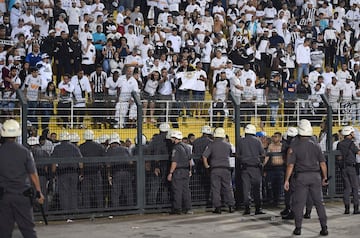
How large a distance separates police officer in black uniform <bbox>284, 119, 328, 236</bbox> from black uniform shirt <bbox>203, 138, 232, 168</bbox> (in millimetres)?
2548

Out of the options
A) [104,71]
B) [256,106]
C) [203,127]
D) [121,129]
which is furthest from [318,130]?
[104,71]

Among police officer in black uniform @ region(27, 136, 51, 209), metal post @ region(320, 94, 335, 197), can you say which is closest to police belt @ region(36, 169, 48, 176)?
police officer in black uniform @ region(27, 136, 51, 209)

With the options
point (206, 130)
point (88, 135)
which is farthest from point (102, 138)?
point (206, 130)

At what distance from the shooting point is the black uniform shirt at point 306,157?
523 inches

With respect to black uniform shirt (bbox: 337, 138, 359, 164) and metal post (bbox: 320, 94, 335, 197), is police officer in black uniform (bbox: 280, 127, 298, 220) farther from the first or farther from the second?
metal post (bbox: 320, 94, 335, 197)

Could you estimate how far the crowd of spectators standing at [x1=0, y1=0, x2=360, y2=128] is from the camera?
20234mm

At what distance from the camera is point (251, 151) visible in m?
15.9

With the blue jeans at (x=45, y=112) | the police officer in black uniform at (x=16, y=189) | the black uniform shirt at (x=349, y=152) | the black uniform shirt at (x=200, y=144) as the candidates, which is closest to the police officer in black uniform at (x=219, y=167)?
the black uniform shirt at (x=200, y=144)

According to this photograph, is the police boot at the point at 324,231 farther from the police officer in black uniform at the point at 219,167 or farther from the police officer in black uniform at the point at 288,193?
the police officer in black uniform at the point at 219,167

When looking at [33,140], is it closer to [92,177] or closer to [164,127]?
[92,177]

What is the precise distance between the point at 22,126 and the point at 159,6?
Result: 461 inches

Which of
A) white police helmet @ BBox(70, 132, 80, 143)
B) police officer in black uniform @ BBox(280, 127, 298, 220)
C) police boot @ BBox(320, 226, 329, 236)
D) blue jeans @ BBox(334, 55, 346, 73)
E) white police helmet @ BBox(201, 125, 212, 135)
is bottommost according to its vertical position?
police boot @ BBox(320, 226, 329, 236)

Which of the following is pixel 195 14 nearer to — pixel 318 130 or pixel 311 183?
pixel 318 130

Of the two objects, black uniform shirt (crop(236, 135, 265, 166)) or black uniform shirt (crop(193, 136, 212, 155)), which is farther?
black uniform shirt (crop(193, 136, 212, 155))
